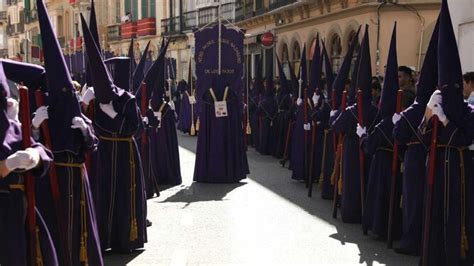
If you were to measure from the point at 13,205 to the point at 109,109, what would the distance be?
2612mm

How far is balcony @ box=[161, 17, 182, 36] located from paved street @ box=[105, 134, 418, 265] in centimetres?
2812

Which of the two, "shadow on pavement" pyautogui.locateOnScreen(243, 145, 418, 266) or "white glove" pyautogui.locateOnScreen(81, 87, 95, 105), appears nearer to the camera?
"white glove" pyautogui.locateOnScreen(81, 87, 95, 105)

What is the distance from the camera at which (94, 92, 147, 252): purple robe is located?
715 cm

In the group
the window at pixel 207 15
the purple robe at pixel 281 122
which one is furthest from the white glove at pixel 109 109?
the window at pixel 207 15

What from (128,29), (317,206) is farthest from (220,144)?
(128,29)

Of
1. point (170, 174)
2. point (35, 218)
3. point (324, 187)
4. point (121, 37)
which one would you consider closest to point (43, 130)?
point (35, 218)

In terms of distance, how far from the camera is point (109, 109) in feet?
22.5

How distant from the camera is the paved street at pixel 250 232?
7.04m

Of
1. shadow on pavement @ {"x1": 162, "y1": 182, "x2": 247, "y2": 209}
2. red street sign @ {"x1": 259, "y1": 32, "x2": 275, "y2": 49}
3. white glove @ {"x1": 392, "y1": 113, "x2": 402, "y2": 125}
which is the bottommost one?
shadow on pavement @ {"x1": 162, "y1": 182, "x2": 247, "y2": 209}

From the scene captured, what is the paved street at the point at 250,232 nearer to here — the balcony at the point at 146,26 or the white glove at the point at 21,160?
the white glove at the point at 21,160

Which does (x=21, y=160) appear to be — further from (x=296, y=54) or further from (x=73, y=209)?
(x=296, y=54)

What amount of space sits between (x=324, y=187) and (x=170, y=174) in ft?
9.55

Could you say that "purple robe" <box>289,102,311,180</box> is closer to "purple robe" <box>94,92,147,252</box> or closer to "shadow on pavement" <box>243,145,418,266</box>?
"shadow on pavement" <box>243,145,418,266</box>

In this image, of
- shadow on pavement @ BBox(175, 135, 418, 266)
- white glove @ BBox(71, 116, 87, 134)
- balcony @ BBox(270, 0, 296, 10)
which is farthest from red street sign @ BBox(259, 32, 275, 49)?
white glove @ BBox(71, 116, 87, 134)
